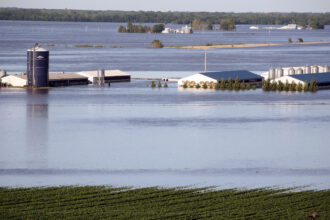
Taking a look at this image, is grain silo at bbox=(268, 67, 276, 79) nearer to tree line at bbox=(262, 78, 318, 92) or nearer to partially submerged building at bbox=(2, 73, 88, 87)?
tree line at bbox=(262, 78, 318, 92)

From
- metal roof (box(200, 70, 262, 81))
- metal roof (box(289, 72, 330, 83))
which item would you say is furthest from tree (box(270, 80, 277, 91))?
metal roof (box(200, 70, 262, 81))

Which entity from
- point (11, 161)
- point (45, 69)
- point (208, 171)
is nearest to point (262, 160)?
point (208, 171)

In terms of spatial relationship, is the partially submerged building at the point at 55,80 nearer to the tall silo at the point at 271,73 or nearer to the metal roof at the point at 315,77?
the tall silo at the point at 271,73

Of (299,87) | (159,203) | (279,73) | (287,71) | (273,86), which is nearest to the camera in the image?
(159,203)

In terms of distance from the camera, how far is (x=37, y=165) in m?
25.4

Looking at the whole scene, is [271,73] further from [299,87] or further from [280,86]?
[299,87]

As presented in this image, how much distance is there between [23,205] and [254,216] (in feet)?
18.3

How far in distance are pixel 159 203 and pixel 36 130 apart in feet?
48.3

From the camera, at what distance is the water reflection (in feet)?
87.4

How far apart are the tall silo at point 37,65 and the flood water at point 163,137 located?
4.35 feet

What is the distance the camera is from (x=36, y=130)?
3403 centimetres

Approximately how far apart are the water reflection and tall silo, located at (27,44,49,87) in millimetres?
1899

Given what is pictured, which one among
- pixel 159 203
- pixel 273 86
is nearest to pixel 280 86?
pixel 273 86

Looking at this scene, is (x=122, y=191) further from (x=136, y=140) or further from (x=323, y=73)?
(x=323, y=73)
